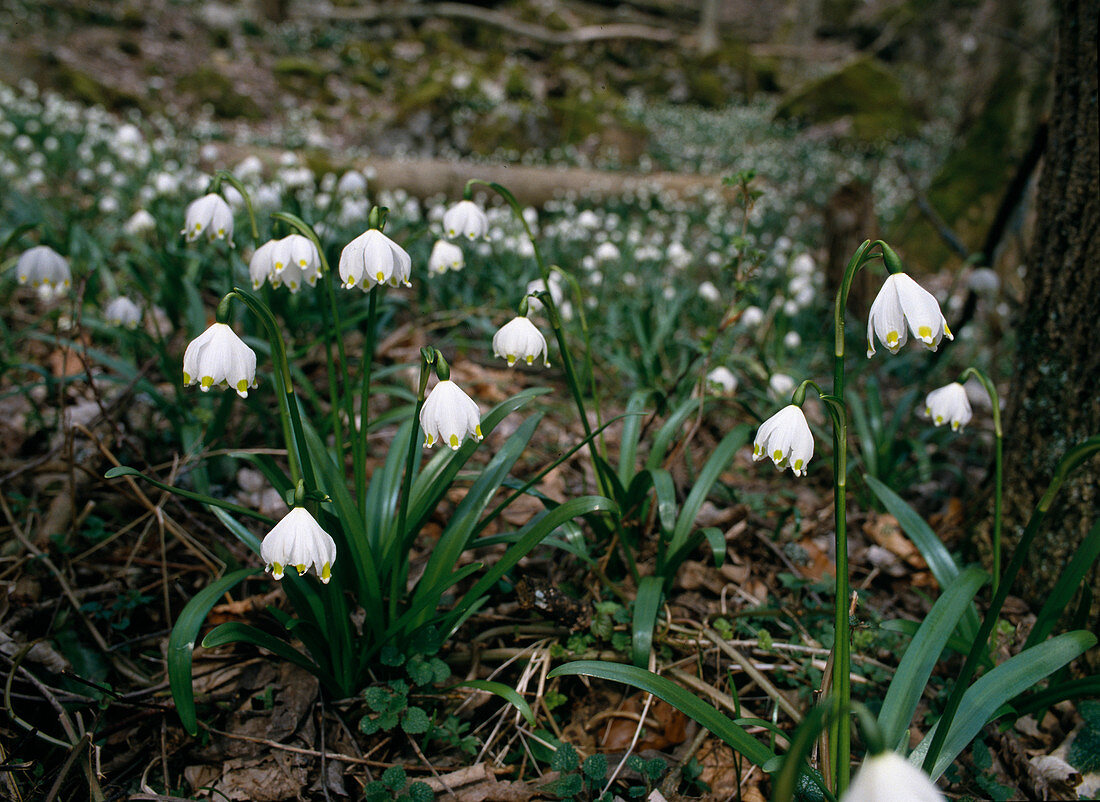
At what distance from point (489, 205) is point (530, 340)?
5556mm

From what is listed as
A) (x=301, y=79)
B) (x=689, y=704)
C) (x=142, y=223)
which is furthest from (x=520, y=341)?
(x=301, y=79)

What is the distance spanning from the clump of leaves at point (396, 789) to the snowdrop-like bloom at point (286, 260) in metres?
1.12

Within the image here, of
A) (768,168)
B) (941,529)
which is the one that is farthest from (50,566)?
(768,168)

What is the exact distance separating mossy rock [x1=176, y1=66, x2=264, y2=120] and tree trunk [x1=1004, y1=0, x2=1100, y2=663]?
1138 centimetres

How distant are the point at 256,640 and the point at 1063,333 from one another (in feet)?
7.81

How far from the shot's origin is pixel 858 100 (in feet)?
39.1

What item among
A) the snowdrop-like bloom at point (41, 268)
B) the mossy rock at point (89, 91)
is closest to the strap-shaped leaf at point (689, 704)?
the snowdrop-like bloom at point (41, 268)

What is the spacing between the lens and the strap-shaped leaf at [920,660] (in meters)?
1.26

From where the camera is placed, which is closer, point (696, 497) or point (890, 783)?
point (890, 783)

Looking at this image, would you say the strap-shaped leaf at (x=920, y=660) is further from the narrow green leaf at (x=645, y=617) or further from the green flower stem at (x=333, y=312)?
the green flower stem at (x=333, y=312)

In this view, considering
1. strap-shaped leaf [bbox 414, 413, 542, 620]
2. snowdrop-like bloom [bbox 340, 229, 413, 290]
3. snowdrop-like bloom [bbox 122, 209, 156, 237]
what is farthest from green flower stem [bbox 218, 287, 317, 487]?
snowdrop-like bloom [bbox 122, 209, 156, 237]

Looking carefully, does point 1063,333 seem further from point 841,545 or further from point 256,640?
point 256,640

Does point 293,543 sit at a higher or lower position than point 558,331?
lower

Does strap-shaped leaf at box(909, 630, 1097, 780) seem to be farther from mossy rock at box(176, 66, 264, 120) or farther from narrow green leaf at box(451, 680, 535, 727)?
mossy rock at box(176, 66, 264, 120)
